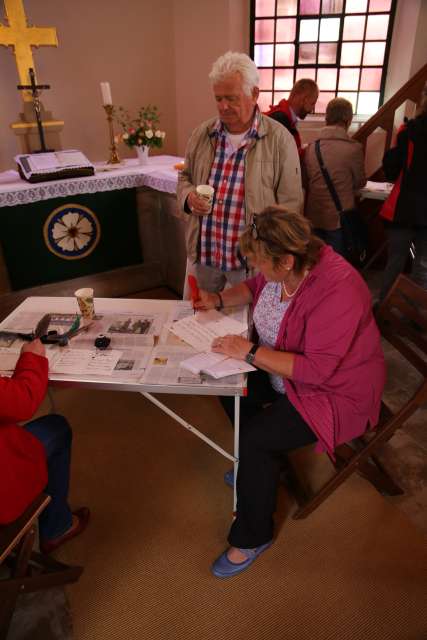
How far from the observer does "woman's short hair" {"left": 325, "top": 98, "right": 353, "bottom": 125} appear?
297cm

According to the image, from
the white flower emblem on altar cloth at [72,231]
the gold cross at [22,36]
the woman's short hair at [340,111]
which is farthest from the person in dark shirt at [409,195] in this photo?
the gold cross at [22,36]

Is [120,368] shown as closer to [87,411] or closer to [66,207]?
[87,411]

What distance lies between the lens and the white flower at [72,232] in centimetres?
330

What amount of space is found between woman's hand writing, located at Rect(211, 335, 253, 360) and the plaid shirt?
656 millimetres

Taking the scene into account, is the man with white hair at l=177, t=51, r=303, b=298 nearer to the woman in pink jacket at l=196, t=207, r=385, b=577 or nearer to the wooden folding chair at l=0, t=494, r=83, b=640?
the woman in pink jacket at l=196, t=207, r=385, b=577

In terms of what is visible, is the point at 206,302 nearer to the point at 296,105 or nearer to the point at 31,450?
the point at 31,450

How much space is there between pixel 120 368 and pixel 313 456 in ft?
3.76

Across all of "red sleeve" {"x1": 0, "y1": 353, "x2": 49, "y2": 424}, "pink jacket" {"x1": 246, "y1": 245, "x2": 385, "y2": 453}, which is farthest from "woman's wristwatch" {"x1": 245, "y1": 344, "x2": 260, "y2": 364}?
"red sleeve" {"x1": 0, "y1": 353, "x2": 49, "y2": 424}

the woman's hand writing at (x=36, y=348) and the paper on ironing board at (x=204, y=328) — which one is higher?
the woman's hand writing at (x=36, y=348)

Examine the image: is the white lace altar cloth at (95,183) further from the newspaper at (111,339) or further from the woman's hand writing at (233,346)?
the woman's hand writing at (233,346)

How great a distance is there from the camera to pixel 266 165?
2059 mm

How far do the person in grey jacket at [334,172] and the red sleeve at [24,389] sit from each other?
228 cm

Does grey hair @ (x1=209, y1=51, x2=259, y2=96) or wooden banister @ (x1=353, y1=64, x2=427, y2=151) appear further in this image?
wooden banister @ (x1=353, y1=64, x2=427, y2=151)

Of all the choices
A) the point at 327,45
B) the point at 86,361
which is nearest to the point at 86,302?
the point at 86,361
